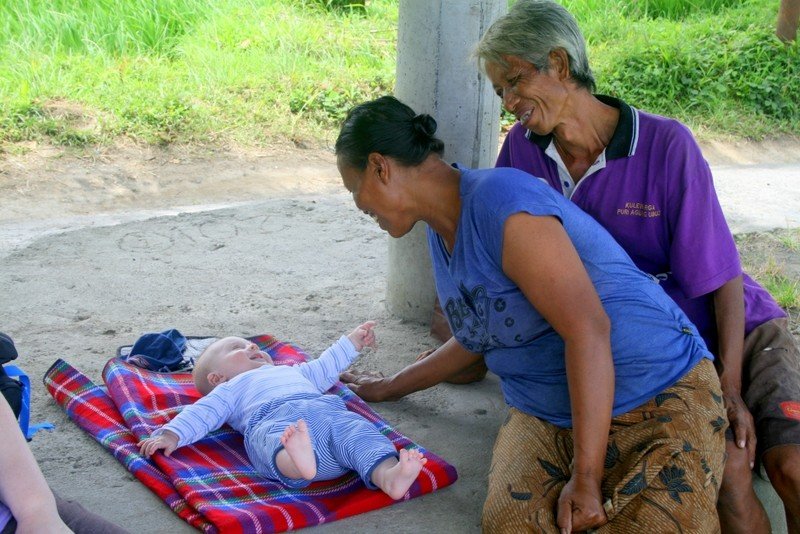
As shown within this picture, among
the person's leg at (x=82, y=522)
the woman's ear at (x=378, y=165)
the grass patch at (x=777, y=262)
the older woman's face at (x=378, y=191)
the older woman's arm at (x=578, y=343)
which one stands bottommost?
the grass patch at (x=777, y=262)

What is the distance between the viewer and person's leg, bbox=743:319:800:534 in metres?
2.59

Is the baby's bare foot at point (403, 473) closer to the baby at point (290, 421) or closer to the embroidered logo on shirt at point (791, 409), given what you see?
the baby at point (290, 421)

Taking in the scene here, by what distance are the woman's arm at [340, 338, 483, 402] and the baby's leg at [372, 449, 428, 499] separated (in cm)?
50

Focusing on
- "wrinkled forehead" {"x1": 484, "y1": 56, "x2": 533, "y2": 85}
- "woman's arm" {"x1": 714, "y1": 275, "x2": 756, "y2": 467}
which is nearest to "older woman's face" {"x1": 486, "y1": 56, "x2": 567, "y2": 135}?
"wrinkled forehead" {"x1": 484, "y1": 56, "x2": 533, "y2": 85}

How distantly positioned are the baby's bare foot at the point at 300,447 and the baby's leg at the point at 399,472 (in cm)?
21

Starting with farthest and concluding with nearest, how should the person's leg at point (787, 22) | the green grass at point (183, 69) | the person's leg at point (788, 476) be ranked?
the person's leg at point (787, 22), the green grass at point (183, 69), the person's leg at point (788, 476)

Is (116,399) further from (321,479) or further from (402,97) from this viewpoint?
(402,97)

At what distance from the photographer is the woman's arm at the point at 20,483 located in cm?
209

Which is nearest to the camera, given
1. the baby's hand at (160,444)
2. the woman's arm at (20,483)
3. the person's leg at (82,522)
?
the woman's arm at (20,483)

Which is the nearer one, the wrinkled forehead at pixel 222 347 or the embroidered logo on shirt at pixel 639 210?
the embroidered logo on shirt at pixel 639 210

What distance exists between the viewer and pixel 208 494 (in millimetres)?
2771

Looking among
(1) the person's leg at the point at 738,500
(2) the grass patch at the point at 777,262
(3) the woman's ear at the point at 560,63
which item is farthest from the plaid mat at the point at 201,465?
(2) the grass patch at the point at 777,262

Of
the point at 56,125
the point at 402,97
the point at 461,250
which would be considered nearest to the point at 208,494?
the point at 461,250

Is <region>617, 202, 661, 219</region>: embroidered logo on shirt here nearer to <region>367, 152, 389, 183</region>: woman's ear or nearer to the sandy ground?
<region>367, 152, 389, 183</region>: woman's ear
